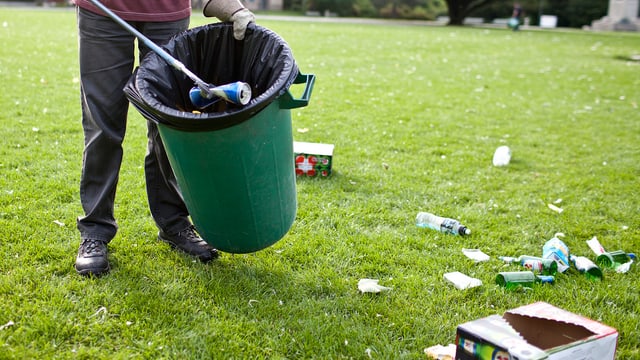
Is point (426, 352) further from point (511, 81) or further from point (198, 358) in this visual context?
point (511, 81)

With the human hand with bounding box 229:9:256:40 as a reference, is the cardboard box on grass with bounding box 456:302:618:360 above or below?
below

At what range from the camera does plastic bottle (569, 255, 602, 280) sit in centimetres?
300

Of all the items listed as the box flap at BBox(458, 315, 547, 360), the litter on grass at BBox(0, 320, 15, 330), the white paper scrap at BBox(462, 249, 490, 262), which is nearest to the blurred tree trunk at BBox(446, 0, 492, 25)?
the white paper scrap at BBox(462, 249, 490, 262)

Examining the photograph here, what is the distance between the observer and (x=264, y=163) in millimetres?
2361

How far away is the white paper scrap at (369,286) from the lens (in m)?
2.75

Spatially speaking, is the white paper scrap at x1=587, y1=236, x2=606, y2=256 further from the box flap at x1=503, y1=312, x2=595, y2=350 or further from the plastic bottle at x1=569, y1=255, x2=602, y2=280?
the box flap at x1=503, y1=312, x2=595, y2=350

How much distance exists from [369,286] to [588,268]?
1124mm

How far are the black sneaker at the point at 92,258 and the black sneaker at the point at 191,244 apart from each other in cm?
33

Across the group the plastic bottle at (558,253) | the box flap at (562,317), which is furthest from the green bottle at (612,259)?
the box flap at (562,317)

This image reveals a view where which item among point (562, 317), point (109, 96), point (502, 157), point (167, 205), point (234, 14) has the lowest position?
point (502, 157)

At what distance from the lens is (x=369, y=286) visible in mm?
2770

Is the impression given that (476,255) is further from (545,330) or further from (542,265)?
(545,330)

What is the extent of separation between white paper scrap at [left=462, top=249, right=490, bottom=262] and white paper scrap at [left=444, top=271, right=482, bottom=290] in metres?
0.24

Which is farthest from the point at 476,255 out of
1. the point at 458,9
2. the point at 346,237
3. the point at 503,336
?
the point at 458,9
